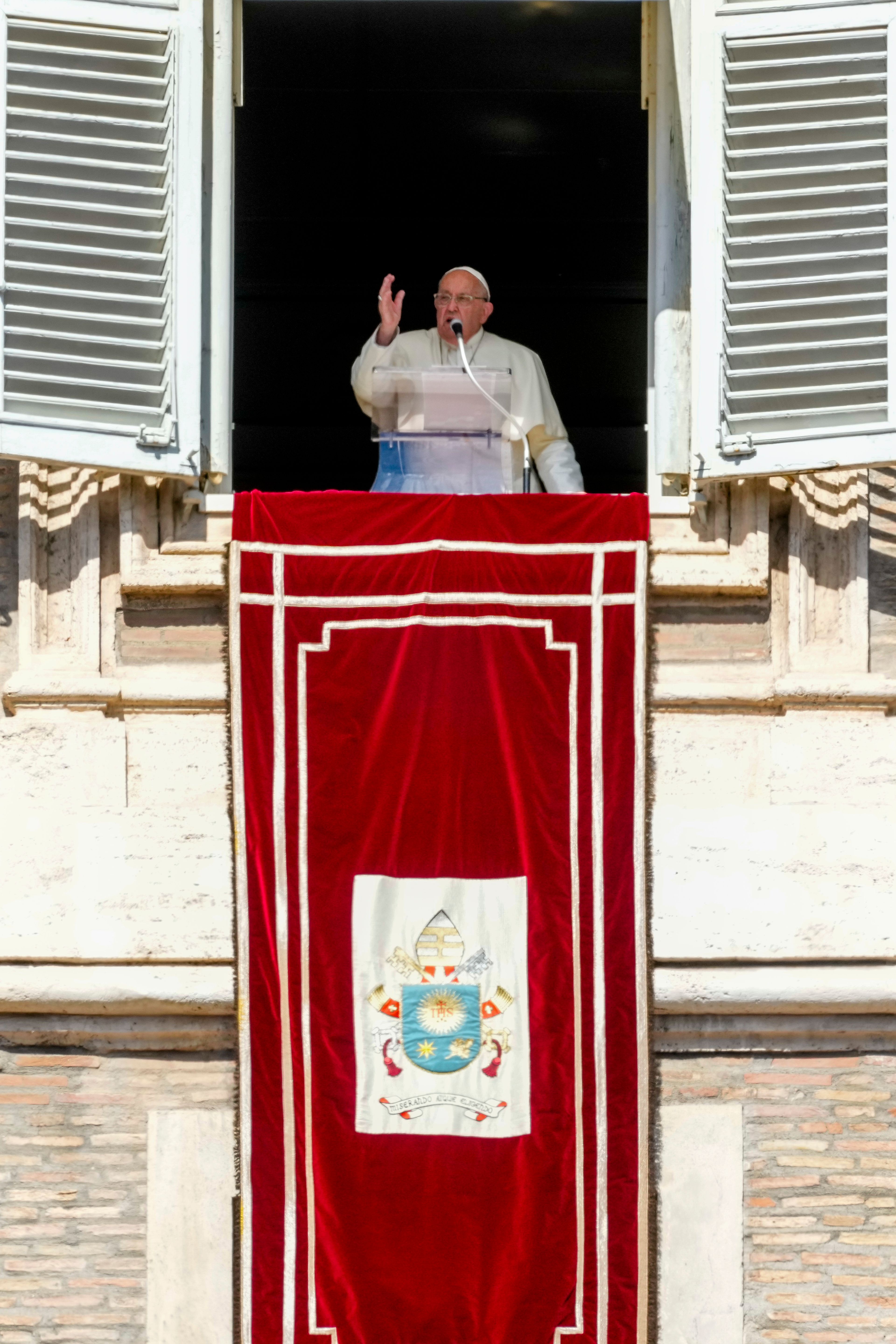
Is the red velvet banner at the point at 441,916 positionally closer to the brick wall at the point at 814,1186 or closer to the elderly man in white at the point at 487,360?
the brick wall at the point at 814,1186

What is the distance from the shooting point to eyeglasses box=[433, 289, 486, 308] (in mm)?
6914

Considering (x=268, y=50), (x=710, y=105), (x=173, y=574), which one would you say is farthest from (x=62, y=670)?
(x=268, y=50)

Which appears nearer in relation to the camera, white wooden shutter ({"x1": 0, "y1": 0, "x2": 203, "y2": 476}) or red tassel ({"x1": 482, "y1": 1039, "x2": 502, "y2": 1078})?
red tassel ({"x1": 482, "y1": 1039, "x2": 502, "y2": 1078})

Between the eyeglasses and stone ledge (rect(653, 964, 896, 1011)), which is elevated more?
the eyeglasses

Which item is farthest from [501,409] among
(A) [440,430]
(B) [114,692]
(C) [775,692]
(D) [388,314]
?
(B) [114,692]

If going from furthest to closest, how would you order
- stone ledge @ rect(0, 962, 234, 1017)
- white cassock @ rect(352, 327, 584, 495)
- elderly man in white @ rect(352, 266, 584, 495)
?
elderly man in white @ rect(352, 266, 584, 495)
white cassock @ rect(352, 327, 584, 495)
stone ledge @ rect(0, 962, 234, 1017)

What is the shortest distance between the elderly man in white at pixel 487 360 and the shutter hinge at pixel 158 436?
73 cm

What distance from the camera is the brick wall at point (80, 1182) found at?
6109mm

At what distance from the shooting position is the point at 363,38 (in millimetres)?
9891

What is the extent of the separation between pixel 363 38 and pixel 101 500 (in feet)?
13.8

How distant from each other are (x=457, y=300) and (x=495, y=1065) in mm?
2330

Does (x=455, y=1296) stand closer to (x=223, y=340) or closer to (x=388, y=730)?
(x=388, y=730)

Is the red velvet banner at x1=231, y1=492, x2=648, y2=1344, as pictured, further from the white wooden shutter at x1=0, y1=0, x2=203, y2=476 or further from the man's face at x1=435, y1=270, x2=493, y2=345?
the man's face at x1=435, y1=270, x2=493, y2=345

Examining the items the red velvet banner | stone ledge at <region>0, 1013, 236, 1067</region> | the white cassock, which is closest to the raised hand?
the white cassock
